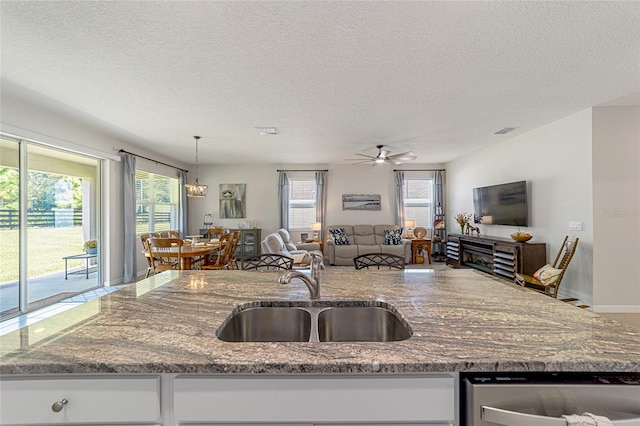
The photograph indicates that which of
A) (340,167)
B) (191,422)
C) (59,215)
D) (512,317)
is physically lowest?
(191,422)

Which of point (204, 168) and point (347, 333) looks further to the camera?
point (204, 168)

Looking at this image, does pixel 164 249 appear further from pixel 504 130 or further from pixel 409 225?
pixel 504 130

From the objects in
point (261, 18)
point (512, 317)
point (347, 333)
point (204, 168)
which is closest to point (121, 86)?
point (261, 18)

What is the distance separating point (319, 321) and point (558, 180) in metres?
4.55

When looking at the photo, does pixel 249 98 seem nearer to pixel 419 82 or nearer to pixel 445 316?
pixel 419 82

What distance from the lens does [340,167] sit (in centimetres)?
773

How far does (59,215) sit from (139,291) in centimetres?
388

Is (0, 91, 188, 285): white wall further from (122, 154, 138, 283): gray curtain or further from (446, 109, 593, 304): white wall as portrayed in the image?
(446, 109, 593, 304): white wall

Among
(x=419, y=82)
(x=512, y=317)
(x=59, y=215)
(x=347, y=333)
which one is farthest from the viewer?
(x=59, y=215)

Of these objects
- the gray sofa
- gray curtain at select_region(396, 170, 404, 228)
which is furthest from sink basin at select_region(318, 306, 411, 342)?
gray curtain at select_region(396, 170, 404, 228)

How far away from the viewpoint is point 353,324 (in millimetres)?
1376

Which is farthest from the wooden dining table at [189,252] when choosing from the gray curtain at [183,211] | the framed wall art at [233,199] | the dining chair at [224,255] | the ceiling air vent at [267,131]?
the framed wall art at [233,199]

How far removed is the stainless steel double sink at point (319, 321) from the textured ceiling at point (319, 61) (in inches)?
70.2

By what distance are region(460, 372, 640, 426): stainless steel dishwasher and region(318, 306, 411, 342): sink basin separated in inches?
21.4
